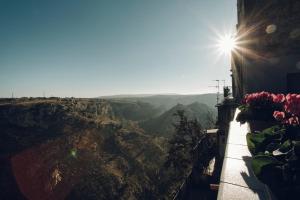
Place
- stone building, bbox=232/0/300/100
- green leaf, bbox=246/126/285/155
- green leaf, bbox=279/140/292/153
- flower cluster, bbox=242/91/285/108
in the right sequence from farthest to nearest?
1. stone building, bbox=232/0/300/100
2. flower cluster, bbox=242/91/285/108
3. green leaf, bbox=246/126/285/155
4. green leaf, bbox=279/140/292/153

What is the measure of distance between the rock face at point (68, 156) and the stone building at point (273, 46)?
28.0 metres

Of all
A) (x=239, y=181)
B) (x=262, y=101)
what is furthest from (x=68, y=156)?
(x=239, y=181)

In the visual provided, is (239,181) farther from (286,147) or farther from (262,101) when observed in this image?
(262,101)

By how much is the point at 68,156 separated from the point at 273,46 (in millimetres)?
59255

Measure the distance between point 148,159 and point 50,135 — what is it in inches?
1099

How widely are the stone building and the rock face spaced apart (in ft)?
91.9

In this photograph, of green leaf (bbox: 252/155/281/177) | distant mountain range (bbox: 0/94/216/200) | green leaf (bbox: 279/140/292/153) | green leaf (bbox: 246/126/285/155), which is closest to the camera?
green leaf (bbox: 252/155/281/177)

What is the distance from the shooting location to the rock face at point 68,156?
4841 cm

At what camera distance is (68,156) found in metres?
60.0

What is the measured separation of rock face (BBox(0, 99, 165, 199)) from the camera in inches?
1906

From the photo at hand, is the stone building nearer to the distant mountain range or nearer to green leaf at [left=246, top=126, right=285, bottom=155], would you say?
green leaf at [left=246, top=126, right=285, bottom=155]

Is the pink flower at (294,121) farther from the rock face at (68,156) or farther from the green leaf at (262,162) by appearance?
the rock face at (68,156)

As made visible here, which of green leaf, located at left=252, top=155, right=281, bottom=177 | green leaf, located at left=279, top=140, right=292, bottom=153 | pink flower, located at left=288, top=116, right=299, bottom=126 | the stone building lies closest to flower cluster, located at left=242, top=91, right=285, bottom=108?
pink flower, located at left=288, top=116, right=299, bottom=126

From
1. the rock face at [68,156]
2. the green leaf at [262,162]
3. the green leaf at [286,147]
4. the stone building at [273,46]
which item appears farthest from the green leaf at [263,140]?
the rock face at [68,156]
